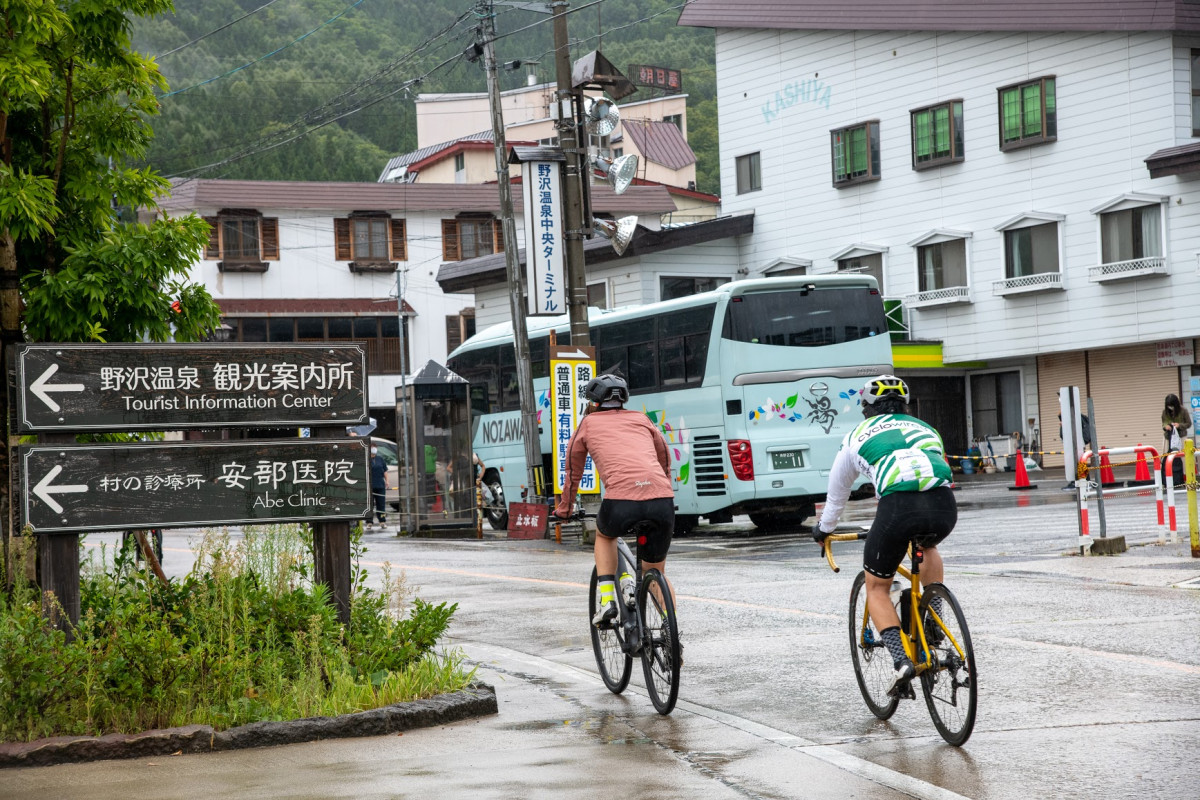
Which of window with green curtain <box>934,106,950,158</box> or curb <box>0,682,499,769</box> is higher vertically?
window with green curtain <box>934,106,950,158</box>

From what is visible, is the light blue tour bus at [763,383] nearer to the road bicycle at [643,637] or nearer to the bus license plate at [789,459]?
the bus license plate at [789,459]

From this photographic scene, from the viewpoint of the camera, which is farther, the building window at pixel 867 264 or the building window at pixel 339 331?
the building window at pixel 339 331

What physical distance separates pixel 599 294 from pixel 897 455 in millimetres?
33036

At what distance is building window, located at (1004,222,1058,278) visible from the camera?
33.5 m

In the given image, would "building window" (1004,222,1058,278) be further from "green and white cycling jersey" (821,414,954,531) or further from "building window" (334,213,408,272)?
"green and white cycling jersey" (821,414,954,531)

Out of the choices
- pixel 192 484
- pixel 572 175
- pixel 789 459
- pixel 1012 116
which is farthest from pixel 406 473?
pixel 192 484

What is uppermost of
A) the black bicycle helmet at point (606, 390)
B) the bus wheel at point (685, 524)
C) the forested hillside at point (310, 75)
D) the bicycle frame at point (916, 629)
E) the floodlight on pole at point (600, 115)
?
the forested hillside at point (310, 75)

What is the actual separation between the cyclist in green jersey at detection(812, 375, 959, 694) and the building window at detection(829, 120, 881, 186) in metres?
31.1

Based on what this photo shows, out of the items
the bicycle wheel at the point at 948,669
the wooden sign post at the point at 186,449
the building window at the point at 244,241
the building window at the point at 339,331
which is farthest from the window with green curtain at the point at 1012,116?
the bicycle wheel at the point at 948,669

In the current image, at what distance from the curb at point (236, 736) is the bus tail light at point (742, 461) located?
44.7 ft

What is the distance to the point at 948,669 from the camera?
653cm

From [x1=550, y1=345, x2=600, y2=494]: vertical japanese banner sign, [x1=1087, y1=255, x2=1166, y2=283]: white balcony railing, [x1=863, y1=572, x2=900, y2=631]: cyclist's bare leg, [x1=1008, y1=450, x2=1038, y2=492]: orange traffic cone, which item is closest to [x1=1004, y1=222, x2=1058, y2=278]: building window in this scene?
[x1=1087, y1=255, x2=1166, y2=283]: white balcony railing

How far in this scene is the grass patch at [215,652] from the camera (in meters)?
6.96

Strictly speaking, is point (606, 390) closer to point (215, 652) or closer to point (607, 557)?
point (607, 557)
